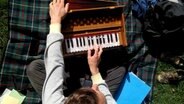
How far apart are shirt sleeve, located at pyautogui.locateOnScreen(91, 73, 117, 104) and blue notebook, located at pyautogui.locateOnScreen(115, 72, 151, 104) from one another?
0.55 m

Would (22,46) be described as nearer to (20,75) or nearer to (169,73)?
(20,75)

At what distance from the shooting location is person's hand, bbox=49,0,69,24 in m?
3.70

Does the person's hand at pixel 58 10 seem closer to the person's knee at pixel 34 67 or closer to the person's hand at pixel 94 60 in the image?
the person's hand at pixel 94 60

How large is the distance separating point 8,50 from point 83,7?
95 cm

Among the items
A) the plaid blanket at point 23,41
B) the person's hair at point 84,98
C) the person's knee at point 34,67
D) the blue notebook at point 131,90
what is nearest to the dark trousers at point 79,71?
the person's knee at point 34,67

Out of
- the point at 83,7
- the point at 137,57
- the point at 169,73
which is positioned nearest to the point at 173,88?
the point at 169,73

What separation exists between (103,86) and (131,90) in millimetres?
649

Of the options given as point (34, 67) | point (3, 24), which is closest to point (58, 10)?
point (34, 67)

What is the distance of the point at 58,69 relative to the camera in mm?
3594

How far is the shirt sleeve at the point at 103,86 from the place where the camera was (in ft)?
12.4

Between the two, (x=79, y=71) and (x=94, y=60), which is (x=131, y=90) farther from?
(x=94, y=60)

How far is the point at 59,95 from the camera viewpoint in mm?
3523

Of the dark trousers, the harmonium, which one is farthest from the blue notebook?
the harmonium

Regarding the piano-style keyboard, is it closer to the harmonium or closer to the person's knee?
the harmonium
